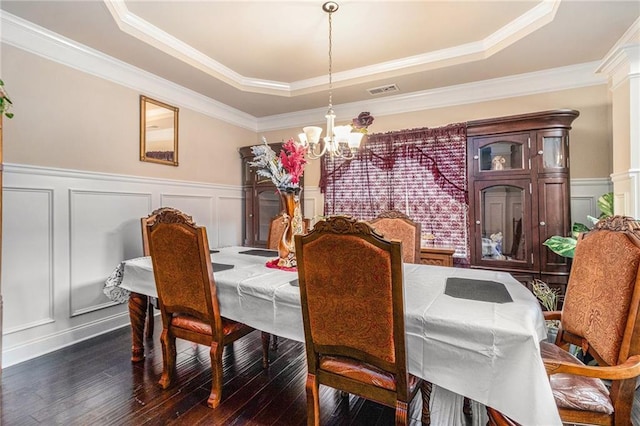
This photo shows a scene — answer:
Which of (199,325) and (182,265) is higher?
(182,265)

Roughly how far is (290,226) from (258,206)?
2.43 meters

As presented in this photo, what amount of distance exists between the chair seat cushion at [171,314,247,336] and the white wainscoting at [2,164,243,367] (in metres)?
1.43

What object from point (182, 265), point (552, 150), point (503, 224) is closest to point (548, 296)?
point (503, 224)

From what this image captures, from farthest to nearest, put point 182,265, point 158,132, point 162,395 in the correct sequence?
1. point 158,132
2. point 162,395
3. point 182,265

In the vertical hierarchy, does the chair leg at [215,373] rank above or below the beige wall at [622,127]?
below

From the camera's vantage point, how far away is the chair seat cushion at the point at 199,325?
1805 millimetres

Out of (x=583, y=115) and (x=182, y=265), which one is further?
(x=583, y=115)

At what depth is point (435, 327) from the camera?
1185 millimetres

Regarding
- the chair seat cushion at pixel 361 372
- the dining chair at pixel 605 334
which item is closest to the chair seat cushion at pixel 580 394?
the dining chair at pixel 605 334

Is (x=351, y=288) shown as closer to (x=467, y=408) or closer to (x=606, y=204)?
(x=467, y=408)

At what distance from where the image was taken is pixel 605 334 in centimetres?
119

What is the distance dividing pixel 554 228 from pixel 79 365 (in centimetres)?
410

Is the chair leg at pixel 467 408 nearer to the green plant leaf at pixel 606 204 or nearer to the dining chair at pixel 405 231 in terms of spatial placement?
the dining chair at pixel 405 231

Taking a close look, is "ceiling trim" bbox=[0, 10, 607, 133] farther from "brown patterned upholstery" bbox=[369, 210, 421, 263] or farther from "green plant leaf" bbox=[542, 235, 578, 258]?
"brown patterned upholstery" bbox=[369, 210, 421, 263]
